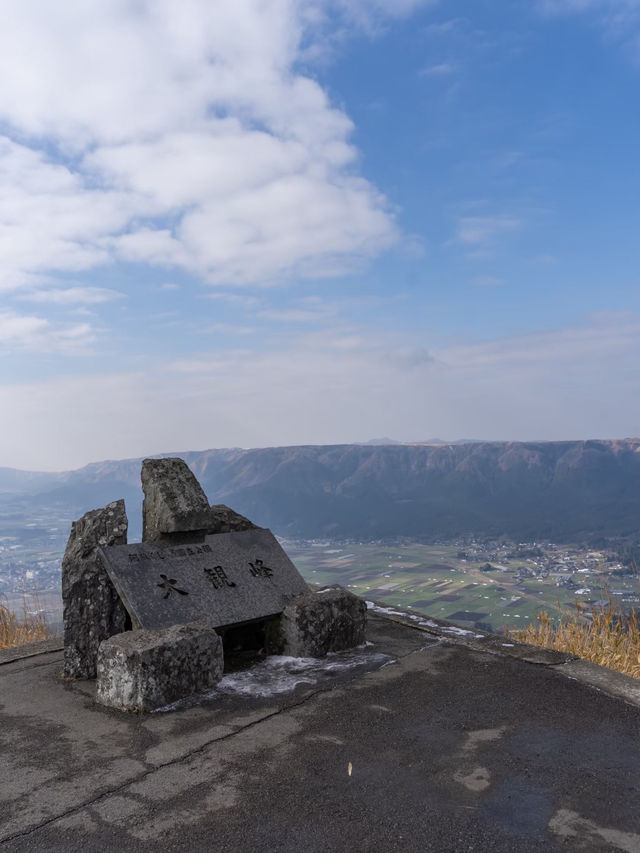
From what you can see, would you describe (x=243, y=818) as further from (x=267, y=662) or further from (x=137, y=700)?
(x=267, y=662)

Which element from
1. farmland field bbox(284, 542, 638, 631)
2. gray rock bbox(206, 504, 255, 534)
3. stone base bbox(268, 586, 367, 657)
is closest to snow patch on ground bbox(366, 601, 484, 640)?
stone base bbox(268, 586, 367, 657)

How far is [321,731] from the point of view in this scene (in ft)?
12.0

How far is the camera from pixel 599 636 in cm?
608

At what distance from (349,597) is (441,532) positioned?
5625cm

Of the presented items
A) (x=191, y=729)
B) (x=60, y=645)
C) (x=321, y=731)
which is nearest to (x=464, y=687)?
(x=321, y=731)

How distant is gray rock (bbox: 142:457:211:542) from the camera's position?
5.45m

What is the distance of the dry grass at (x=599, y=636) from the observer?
5828 millimetres

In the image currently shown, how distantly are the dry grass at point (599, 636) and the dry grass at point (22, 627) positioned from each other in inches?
203

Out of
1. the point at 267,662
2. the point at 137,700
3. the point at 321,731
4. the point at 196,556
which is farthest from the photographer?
the point at 196,556

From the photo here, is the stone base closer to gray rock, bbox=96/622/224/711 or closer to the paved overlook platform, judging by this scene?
the paved overlook platform

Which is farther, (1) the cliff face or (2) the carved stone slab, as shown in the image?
(1) the cliff face

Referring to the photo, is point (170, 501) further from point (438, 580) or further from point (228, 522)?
point (438, 580)

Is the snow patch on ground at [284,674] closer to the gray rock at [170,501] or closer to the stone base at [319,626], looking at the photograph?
the stone base at [319,626]

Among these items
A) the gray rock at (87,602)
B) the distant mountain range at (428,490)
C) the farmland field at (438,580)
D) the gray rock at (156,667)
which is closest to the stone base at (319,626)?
the gray rock at (156,667)
